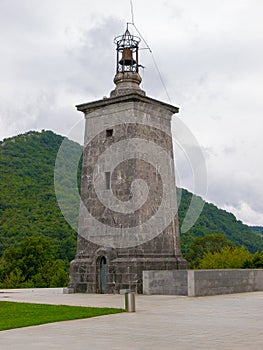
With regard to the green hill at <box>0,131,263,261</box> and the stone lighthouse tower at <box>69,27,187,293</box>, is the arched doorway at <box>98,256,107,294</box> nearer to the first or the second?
the stone lighthouse tower at <box>69,27,187,293</box>

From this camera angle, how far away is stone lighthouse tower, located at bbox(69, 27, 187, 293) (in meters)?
18.4

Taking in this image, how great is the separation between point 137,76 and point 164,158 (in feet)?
11.9

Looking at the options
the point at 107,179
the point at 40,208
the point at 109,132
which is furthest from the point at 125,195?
the point at 40,208

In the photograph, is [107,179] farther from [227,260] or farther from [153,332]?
[153,332]

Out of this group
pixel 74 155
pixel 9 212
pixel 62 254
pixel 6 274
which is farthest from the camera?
pixel 9 212

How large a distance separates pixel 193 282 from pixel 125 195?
409cm

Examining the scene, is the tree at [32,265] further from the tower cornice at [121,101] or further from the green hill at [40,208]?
the tower cornice at [121,101]

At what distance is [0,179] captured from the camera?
47.3 metres

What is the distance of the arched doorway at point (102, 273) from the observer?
1872 centimetres

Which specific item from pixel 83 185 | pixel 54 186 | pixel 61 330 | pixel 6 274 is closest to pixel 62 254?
pixel 6 274

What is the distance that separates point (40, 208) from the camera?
44281 mm

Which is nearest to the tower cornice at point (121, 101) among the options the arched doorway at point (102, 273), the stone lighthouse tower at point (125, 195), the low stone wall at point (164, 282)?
the stone lighthouse tower at point (125, 195)

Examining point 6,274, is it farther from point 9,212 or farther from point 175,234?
point 175,234

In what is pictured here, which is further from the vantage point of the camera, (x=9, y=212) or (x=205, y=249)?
(x=9, y=212)
